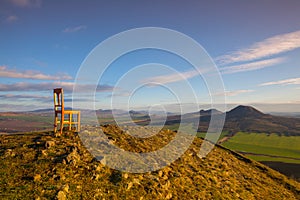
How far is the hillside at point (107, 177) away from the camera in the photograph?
11.3 metres

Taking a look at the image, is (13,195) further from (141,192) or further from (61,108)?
(61,108)

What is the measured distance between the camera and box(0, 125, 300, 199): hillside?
37.2 feet

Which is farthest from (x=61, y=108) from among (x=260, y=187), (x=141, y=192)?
(x=260, y=187)

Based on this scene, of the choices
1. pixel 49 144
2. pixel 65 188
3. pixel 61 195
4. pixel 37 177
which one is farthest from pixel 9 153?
pixel 61 195

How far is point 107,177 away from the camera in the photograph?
43.1 feet

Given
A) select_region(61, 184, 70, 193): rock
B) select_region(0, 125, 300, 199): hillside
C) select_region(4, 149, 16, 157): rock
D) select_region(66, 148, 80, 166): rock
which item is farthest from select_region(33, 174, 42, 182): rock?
select_region(4, 149, 16, 157): rock

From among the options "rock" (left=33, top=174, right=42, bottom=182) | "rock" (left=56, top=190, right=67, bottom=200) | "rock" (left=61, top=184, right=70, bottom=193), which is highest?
"rock" (left=33, top=174, right=42, bottom=182)

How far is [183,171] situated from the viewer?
1697 cm

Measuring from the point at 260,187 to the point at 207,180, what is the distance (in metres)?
6.15

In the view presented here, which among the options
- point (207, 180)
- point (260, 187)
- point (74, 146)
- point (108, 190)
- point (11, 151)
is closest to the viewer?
point (108, 190)

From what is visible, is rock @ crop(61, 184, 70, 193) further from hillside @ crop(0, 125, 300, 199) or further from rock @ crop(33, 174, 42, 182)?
rock @ crop(33, 174, 42, 182)

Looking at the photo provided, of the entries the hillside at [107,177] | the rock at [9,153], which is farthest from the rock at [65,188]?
the rock at [9,153]

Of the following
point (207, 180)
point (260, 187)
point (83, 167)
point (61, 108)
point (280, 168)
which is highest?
point (61, 108)

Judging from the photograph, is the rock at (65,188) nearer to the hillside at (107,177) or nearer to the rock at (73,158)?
the hillside at (107,177)
